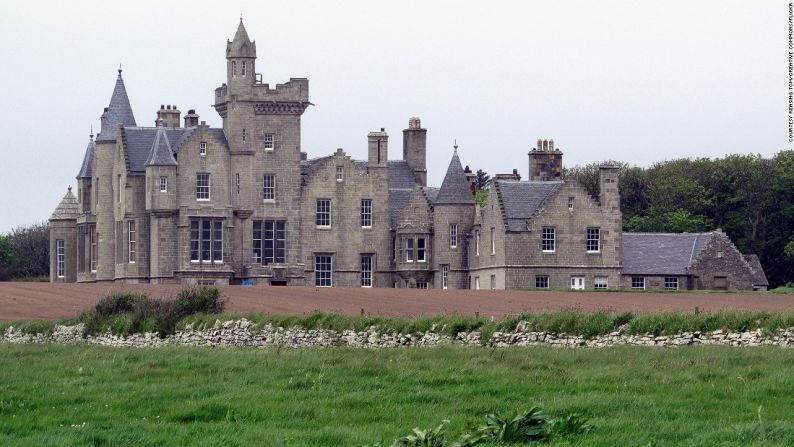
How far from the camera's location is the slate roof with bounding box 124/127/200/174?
8650cm

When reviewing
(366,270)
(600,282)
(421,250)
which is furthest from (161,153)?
(600,282)

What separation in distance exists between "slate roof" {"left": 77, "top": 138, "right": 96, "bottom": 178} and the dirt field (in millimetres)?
18926

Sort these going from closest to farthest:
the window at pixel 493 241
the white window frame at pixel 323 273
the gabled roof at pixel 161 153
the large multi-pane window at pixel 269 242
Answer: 1. the gabled roof at pixel 161 153
2. the window at pixel 493 241
3. the large multi-pane window at pixel 269 242
4. the white window frame at pixel 323 273

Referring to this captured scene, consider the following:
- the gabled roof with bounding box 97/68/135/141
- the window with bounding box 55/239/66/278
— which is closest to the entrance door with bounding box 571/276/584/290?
the gabled roof with bounding box 97/68/135/141

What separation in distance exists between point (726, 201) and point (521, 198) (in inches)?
1159

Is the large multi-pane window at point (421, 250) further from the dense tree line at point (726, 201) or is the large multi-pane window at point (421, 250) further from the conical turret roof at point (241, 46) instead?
the dense tree line at point (726, 201)

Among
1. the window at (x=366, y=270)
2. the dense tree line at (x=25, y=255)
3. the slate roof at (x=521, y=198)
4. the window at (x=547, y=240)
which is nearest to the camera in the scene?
the slate roof at (x=521, y=198)

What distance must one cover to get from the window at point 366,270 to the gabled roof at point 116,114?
14.3 meters

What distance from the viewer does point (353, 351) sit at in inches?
1451

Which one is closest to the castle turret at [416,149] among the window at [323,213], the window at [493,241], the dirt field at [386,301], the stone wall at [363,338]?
the window at [323,213]

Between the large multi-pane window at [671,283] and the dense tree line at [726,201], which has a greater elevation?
the dense tree line at [726,201]

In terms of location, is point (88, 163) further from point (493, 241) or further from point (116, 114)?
point (493, 241)

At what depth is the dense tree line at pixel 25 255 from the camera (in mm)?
114688

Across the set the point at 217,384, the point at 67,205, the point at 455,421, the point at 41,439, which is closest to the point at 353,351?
the point at 217,384
